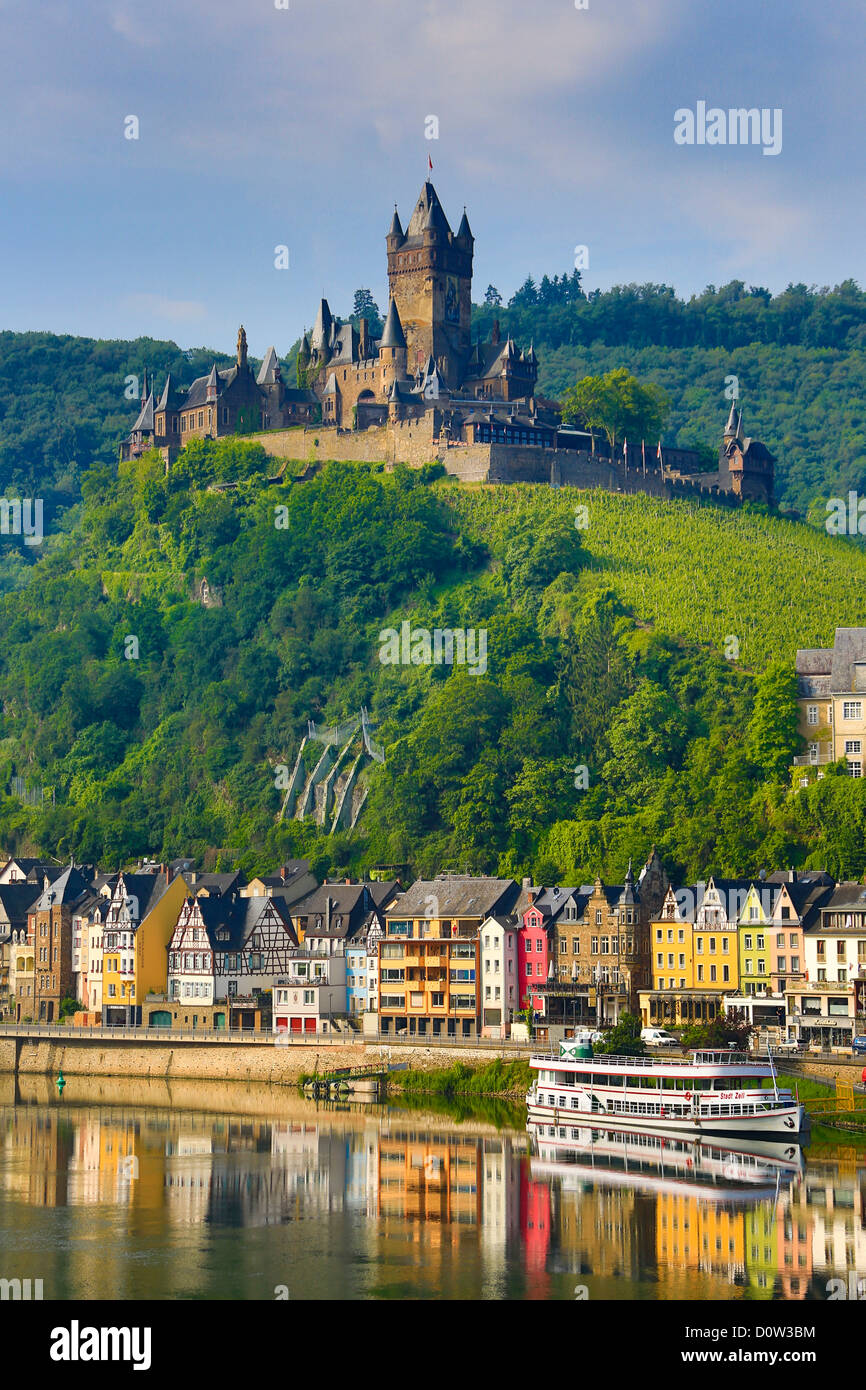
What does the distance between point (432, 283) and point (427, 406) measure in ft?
35.1

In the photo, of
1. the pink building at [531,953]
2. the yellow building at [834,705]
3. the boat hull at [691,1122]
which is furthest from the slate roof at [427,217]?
the boat hull at [691,1122]

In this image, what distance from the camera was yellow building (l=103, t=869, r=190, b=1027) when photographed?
99.6 meters

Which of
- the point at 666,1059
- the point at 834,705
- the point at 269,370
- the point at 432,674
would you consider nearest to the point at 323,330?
the point at 269,370

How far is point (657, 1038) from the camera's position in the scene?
258 ft

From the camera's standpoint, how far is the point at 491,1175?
62.7 m

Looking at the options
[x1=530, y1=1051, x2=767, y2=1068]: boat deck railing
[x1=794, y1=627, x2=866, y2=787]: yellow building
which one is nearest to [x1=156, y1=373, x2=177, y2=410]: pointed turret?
[x1=794, y1=627, x2=866, y2=787]: yellow building

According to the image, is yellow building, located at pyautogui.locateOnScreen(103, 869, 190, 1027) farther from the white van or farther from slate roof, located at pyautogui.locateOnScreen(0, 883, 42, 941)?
the white van

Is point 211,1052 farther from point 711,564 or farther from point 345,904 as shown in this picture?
point 711,564

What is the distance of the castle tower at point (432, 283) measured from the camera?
146 metres

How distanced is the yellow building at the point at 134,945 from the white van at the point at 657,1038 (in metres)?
29.1

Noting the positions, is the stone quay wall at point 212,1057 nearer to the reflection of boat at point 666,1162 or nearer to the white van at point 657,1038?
the white van at point 657,1038

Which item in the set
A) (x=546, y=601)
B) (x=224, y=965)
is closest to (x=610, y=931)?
(x=224, y=965)

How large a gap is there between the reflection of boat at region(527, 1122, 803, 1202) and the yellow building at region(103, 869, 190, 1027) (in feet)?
106

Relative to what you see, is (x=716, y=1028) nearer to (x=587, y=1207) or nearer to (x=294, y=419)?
(x=587, y=1207)
